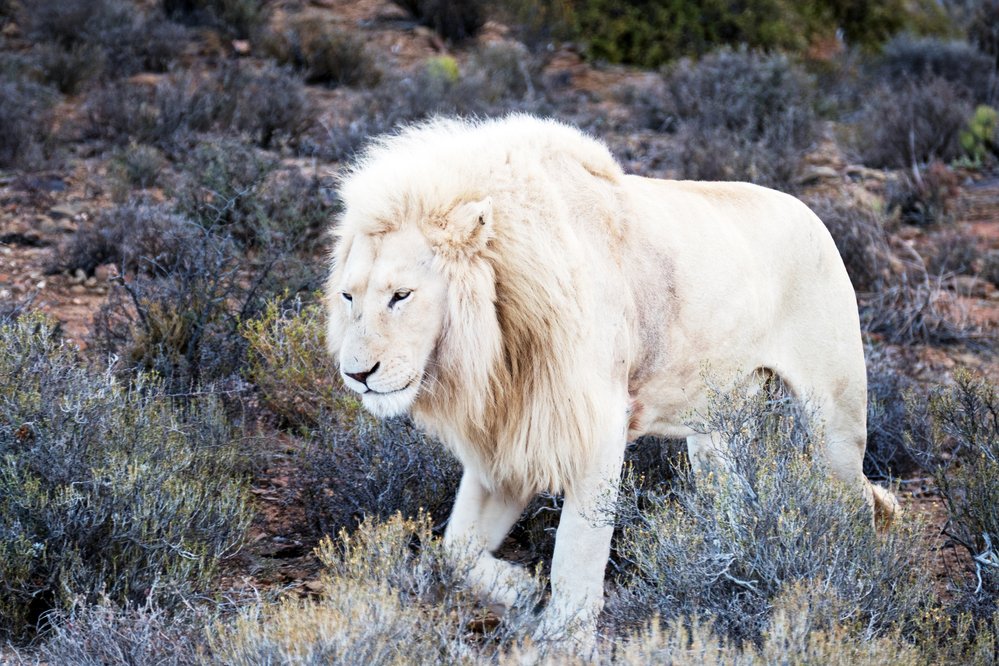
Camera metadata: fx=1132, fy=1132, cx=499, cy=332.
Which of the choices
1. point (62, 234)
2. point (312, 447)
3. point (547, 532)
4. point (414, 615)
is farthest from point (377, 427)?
point (62, 234)

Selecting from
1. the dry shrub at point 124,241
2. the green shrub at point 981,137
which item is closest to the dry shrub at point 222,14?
the dry shrub at point 124,241

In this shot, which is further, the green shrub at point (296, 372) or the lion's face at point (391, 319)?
the green shrub at point (296, 372)

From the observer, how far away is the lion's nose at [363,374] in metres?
3.39

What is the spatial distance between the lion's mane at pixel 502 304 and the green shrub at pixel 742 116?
17.5ft

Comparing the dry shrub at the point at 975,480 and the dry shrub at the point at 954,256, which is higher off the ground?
the dry shrub at the point at 975,480

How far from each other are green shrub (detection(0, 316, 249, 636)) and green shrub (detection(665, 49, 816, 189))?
19.0 ft

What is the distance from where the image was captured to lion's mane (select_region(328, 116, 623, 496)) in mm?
3561

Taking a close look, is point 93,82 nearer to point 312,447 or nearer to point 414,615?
point 312,447

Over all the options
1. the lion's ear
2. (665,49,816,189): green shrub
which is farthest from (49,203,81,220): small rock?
the lion's ear

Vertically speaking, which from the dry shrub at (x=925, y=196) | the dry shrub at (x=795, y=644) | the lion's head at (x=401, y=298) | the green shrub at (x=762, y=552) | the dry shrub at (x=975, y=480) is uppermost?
the lion's head at (x=401, y=298)

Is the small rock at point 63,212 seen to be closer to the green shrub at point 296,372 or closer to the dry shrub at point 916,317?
the green shrub at point 296,372

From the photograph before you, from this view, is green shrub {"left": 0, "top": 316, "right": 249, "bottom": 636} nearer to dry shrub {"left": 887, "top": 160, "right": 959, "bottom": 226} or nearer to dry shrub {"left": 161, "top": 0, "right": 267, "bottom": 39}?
dry shrub {"left": 887, "top": 160, "right": 959, "bottom": 226}

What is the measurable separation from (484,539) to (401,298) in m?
1.03

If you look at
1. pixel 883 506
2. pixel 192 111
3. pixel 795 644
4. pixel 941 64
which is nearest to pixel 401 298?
pixel 795 644
